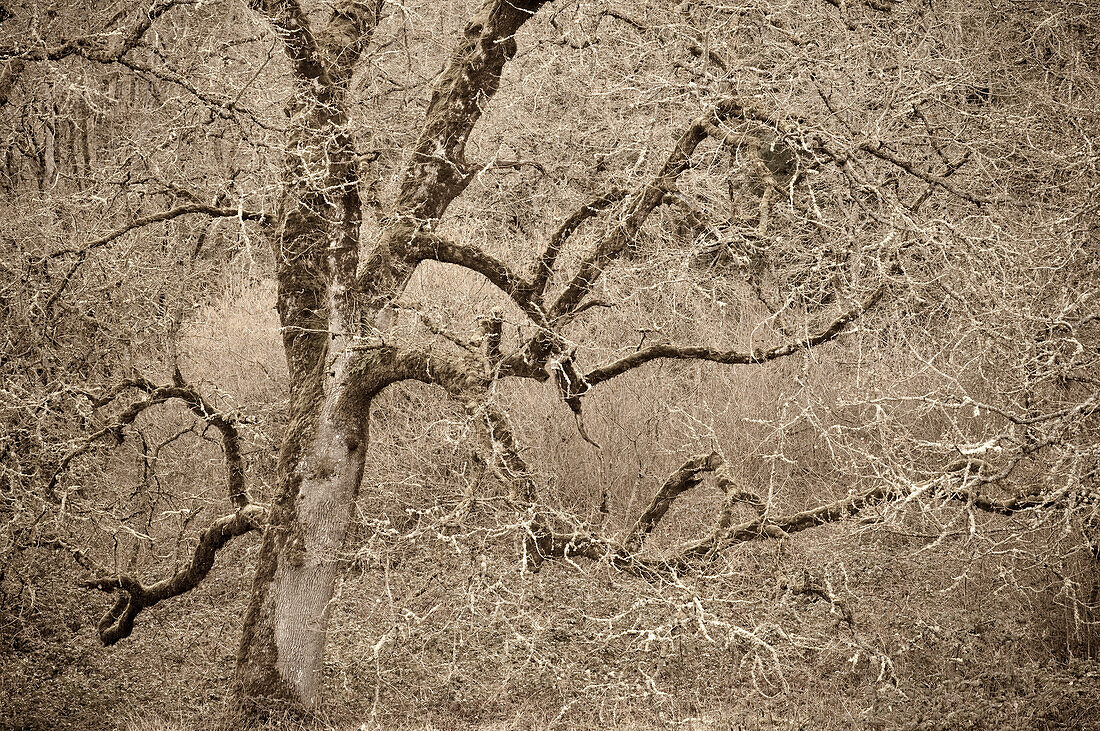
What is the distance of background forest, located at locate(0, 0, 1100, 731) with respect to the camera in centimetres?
535

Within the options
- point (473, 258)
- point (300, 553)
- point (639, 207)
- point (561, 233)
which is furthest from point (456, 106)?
point (300, 553)

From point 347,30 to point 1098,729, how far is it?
21.0 ft

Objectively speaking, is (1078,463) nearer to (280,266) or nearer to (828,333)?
(828,333)

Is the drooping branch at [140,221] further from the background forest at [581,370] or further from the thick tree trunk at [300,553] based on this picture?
the thick tree trunk at [300,553]

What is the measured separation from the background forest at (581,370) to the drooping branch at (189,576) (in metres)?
0.03

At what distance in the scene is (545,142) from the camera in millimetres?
7754

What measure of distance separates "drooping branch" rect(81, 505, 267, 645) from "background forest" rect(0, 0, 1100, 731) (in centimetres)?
3

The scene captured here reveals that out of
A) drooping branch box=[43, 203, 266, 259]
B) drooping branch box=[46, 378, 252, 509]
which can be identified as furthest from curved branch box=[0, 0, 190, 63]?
drooping branch box=[46, 378, 252, 509]

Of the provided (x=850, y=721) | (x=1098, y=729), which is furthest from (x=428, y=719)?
(x=1098, y=729)

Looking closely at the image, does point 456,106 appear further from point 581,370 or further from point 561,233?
point 581,370

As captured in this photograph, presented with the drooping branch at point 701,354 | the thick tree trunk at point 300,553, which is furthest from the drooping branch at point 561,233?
the thick tree trunk at point 300,553

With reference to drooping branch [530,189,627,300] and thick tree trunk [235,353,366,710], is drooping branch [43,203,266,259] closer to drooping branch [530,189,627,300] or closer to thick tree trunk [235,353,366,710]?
thick tree trunk [235,353,366,710]

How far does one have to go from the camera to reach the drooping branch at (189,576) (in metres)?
6.23

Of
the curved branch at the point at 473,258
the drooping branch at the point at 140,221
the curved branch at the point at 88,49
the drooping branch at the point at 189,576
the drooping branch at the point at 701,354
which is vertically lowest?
the drooping branch at the point at 189,576
